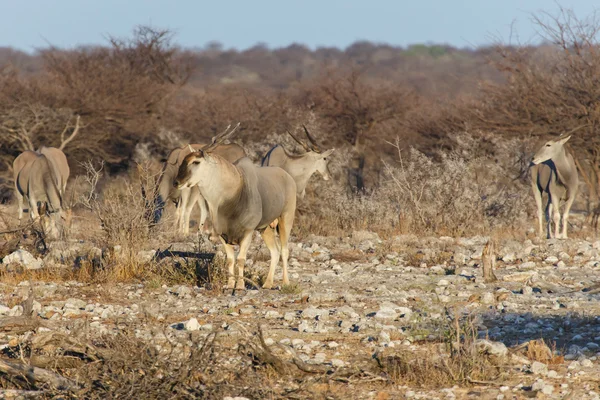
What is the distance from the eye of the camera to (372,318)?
24.0 ft

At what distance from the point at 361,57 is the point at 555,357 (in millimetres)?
95677

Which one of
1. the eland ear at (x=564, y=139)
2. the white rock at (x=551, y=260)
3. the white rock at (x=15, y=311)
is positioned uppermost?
the eland ear at (x=564, y=139)

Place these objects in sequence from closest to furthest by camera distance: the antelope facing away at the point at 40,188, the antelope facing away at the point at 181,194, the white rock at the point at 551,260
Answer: the white rock at the point at 551,260
the antelope facing away at the point at 40,188
the antelope facing away at the point at 181,194

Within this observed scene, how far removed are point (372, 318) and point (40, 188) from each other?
8.60 m

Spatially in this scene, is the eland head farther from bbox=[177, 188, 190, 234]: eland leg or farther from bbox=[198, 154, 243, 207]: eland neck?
bbox=[198, 154, 243, 207]: eland neck

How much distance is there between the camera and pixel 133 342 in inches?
211

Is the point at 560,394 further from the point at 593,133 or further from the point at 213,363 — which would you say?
the point at 593,133

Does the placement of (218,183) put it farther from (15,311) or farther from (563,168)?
(563,168)

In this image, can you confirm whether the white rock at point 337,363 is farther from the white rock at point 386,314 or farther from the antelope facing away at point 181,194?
the antelope facing away at point 181,194

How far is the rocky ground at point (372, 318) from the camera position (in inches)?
218

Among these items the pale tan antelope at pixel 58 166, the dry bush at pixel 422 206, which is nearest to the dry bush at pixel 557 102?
the dry bush at pixel 422 206

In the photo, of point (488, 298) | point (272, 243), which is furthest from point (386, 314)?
point (272, 243)

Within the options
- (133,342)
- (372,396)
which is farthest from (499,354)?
(133,342)

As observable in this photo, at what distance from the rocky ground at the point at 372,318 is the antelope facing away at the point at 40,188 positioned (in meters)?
3.35
